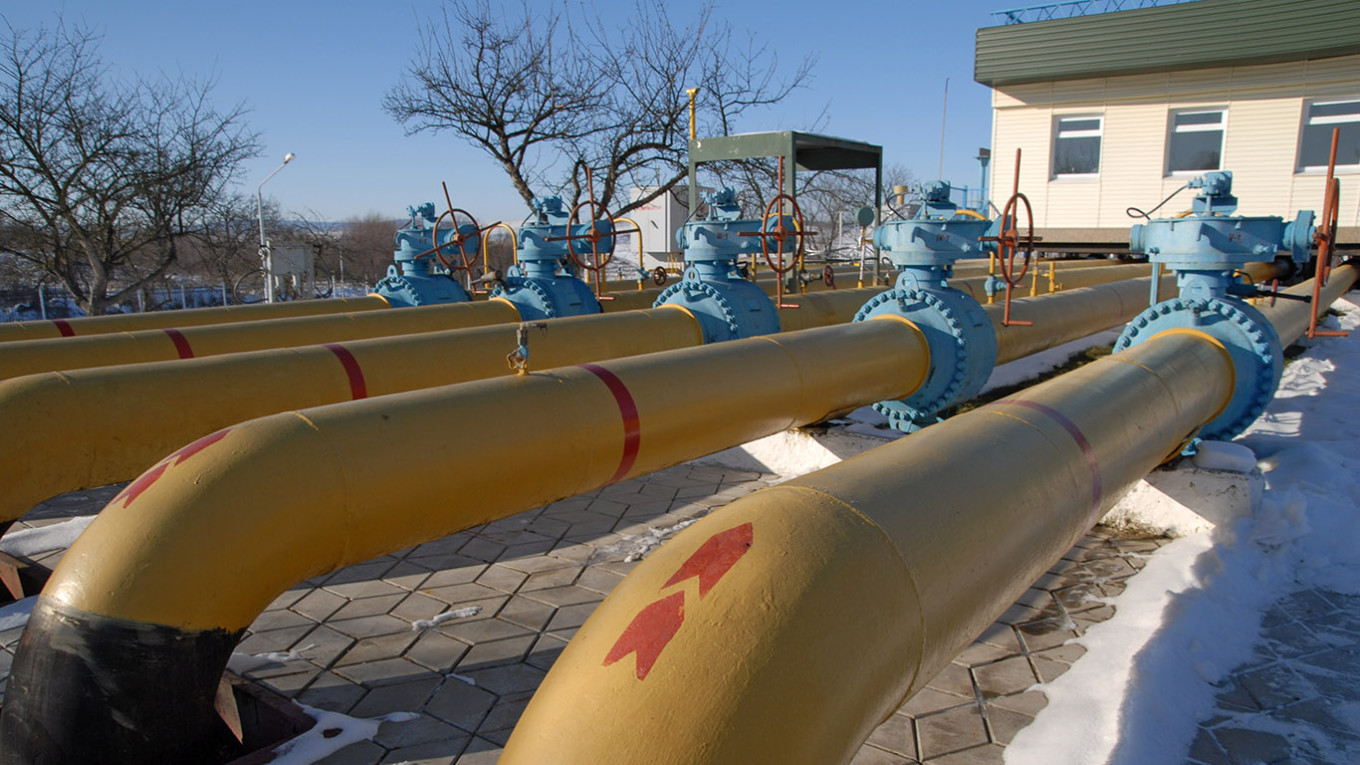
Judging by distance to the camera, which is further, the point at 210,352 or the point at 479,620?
the point at 210,352

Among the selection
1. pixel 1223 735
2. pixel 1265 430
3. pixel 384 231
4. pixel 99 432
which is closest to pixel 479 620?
pixel 99 432

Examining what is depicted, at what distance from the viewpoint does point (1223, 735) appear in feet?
8.13

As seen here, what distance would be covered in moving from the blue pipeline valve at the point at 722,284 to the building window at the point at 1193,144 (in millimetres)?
10642

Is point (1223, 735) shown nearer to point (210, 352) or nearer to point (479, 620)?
point (479, 620)

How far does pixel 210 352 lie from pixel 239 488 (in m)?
2.71

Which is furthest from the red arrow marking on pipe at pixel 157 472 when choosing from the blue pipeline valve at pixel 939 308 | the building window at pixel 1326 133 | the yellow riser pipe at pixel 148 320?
the building window at pixel 1326 133

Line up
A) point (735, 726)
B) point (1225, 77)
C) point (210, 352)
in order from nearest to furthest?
point (735, 726) → point (210, 352) → point (1225, 77)

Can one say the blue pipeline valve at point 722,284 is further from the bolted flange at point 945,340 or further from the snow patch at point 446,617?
the snow patch at point 446,617

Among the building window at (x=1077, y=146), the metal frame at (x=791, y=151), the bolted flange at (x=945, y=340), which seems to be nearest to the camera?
the bolted flange at (x=945, y=340)

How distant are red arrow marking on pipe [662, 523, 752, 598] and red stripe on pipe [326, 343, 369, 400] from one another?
2.41 meters

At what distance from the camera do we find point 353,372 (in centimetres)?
348

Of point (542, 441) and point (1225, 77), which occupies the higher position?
point (1225, 77)

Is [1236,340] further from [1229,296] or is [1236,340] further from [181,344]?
[181,344]

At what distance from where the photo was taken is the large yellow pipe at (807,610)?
4.03 feet
